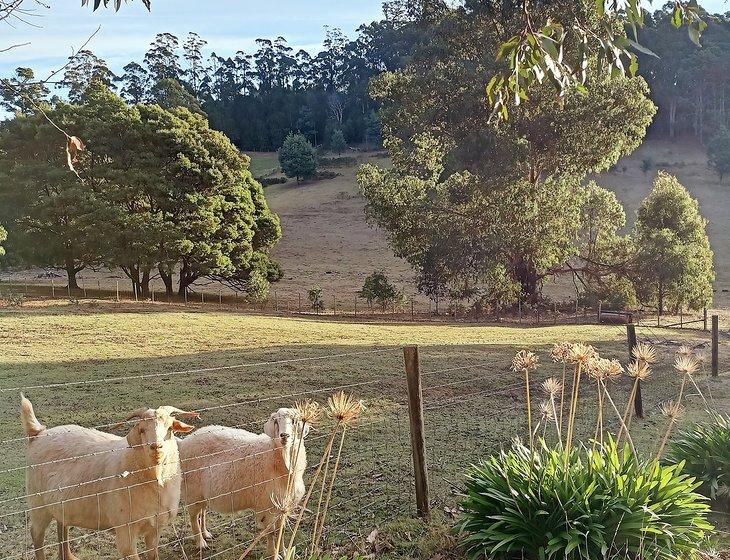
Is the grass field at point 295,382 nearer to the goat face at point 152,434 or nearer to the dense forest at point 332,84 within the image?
the goat face at point 152,434

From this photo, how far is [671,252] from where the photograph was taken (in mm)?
29016

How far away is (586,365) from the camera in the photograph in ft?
16.6

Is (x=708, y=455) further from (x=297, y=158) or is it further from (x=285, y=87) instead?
(x=285, y=87)

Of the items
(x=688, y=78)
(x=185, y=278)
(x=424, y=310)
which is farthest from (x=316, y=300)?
(x=688, y=78)

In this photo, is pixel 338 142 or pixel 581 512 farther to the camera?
pixel 338 142

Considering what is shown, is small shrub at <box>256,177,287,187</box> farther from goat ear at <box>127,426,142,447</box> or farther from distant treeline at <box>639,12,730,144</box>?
goat ear at <box>127,426,142,447</box>

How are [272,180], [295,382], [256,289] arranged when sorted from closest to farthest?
[295,382] → [256,289] → [272,180]

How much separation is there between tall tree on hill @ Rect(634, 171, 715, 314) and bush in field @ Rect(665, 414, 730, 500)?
2390 cm

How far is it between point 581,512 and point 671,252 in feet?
88.7

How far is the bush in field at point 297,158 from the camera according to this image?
72625 mm

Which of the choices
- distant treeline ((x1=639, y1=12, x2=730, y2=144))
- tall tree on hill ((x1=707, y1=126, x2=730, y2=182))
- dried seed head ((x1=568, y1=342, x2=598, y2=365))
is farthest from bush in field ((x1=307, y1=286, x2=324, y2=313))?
distant treeline ((x1=639, y1=12, x2=730, y2=144))

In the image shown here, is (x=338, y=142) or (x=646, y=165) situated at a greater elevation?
(x=338, y=142)

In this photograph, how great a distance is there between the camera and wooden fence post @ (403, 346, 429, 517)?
6.16 meters

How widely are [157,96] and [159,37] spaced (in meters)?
14.0
